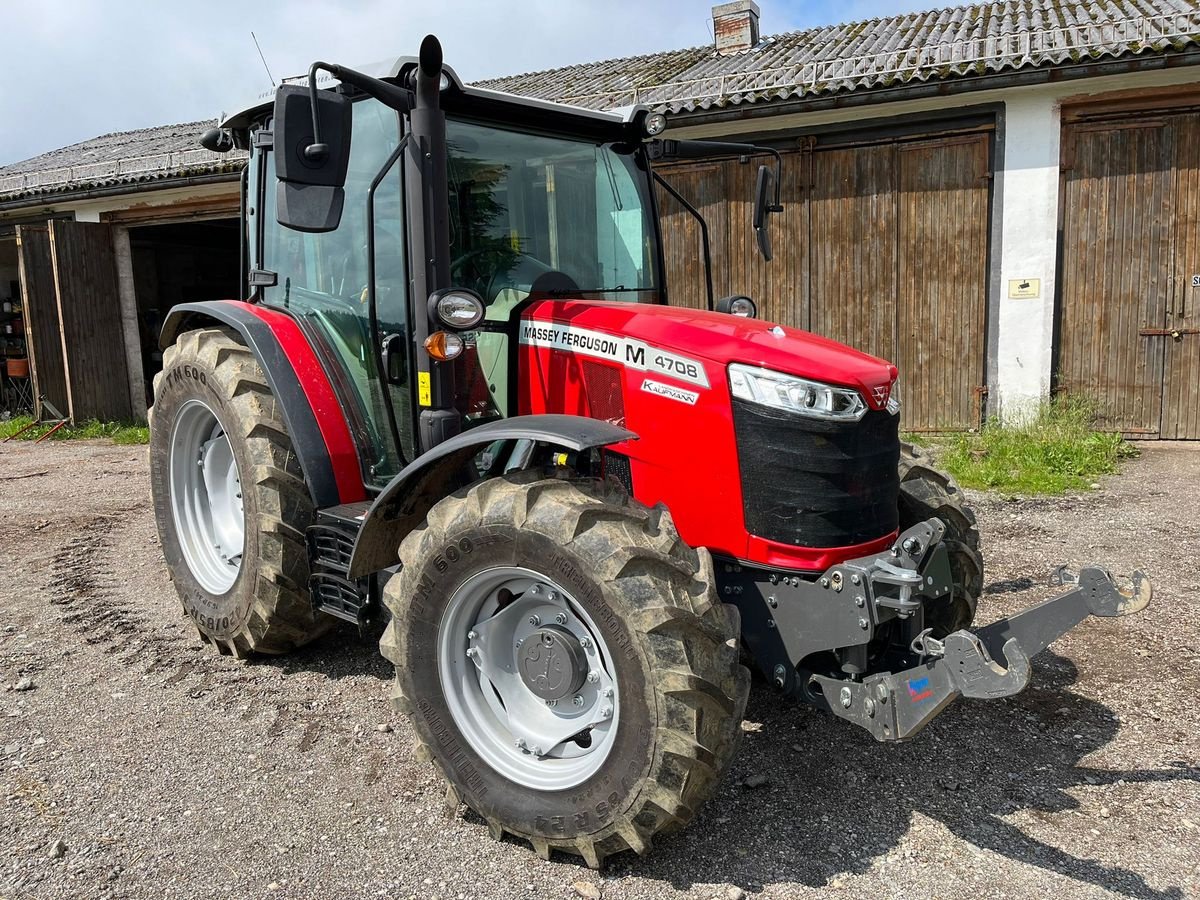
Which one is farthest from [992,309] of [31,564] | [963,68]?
[31,564]

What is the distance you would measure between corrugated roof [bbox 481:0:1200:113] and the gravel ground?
17.7ft

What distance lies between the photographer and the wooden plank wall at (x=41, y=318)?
12320 millimetres

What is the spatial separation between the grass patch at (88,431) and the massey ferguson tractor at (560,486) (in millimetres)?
9030

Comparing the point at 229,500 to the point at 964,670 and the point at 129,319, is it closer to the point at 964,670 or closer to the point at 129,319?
the point at 964,670

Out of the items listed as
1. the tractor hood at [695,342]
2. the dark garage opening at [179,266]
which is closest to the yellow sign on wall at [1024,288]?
the tractor hood at [695,342]

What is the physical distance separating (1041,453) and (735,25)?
7.85 m

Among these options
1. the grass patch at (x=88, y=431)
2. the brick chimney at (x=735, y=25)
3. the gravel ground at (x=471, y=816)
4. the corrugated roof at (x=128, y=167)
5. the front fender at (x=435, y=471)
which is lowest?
the grass patch at (x=88, y=431)

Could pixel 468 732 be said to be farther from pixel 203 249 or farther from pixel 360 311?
pixel 203 249

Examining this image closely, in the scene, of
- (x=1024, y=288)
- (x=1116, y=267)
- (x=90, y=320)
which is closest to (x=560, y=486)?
(x=1024, y=288)

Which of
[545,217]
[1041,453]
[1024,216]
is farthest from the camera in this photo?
[1024,216]

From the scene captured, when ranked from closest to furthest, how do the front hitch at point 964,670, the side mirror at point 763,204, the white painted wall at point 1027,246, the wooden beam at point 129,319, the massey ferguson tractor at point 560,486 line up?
the front hitch at point 964,670
the massey ferguson tractor at point 560,486
the side mirror at point 763,204
the white painted wall at point 1027,246
the wooden beam at point 129,319

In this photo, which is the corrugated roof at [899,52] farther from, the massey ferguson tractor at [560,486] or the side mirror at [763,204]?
the massey ferguson tractor at [560,486]

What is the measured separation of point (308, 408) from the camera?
12.0 feet

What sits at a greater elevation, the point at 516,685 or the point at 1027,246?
the point at 1027,246
